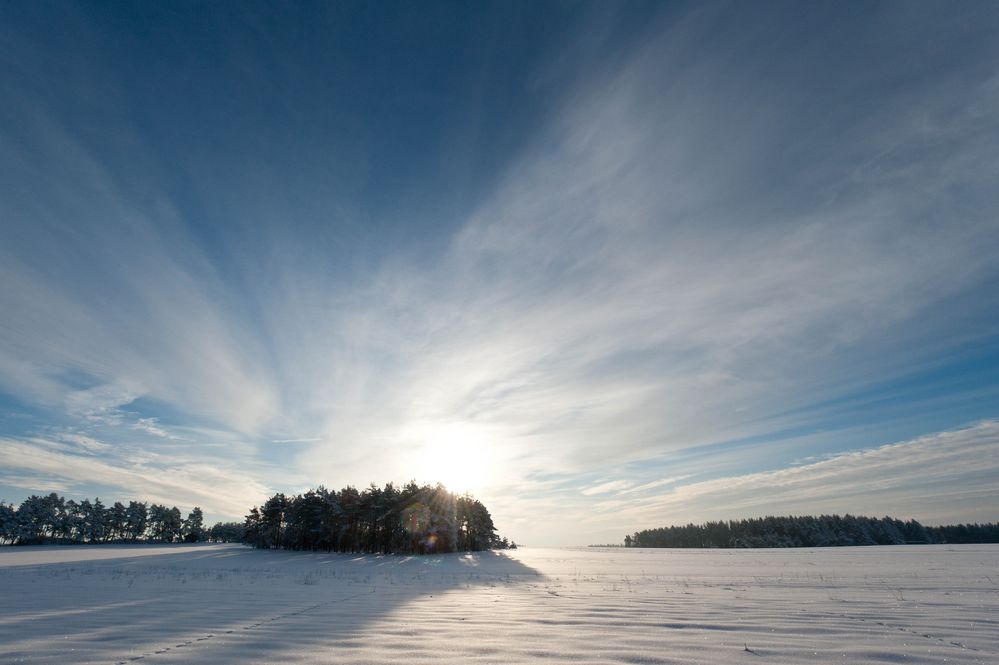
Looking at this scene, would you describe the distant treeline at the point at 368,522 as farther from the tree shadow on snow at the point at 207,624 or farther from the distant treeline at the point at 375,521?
the tree shadow on snow at the point at 207,624

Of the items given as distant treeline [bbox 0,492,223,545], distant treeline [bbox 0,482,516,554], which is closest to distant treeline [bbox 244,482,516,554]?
distant treeline [bbox 0,482,516,554]

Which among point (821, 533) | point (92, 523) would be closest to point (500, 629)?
point (821, 533)

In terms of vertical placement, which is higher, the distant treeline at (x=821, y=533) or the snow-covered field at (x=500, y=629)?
the snow-covered field at (x=500, y=629)

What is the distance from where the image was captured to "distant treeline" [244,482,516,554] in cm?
6494

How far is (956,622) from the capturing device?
871 centimetres

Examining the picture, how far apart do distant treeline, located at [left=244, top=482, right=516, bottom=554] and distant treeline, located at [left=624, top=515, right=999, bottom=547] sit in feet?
281

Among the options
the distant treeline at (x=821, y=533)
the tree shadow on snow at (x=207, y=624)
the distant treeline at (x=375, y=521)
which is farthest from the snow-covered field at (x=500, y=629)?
the distant treeline at (x=821, y=533)

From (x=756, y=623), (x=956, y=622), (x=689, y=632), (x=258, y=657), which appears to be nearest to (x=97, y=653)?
(x=258, y=657)

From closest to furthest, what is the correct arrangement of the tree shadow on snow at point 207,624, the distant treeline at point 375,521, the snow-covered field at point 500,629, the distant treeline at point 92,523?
the snow-covered field at point 500,629, the tree shadow on snow at point 207,624, the distant treeline at point 375,521, the distant treeline at point 92,523

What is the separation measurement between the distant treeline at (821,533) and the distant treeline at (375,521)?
85746mm

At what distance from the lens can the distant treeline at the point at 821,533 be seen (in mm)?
105750

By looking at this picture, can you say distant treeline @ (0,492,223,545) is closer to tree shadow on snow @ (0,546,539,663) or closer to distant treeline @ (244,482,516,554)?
distant treeline @ (244,482,516,554)

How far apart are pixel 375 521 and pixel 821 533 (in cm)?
10561

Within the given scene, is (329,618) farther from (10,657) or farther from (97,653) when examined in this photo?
(10,657)
